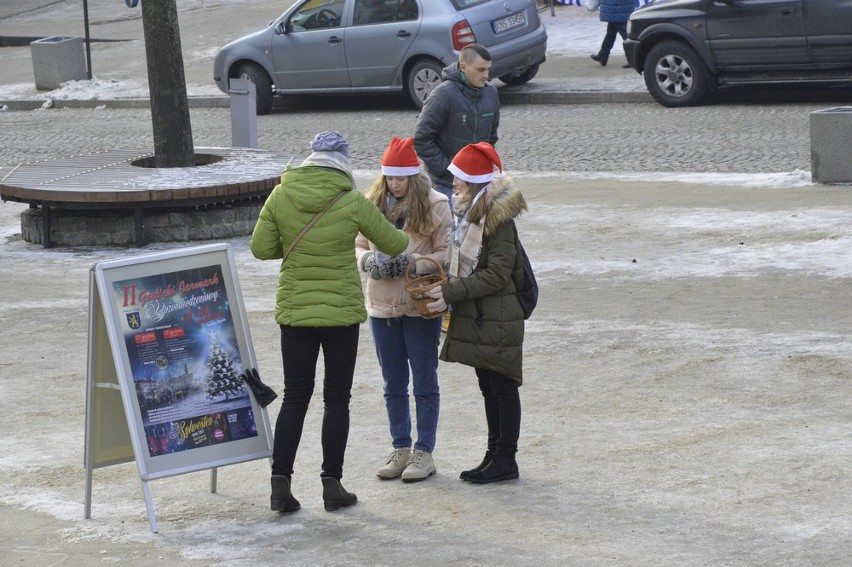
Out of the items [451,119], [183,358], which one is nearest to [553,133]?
[451,119]

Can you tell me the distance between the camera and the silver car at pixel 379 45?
703 inches

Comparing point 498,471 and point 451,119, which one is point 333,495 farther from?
point 451,119

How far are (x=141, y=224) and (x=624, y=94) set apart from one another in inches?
331

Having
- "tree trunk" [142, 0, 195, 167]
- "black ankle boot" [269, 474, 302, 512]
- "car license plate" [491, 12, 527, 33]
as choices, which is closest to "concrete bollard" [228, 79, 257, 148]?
"tree trunk" [142, 0, 195, 167]

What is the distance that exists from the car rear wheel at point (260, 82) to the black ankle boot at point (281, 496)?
13997 millimetres

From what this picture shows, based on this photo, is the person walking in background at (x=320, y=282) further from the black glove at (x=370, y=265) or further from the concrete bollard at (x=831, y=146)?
the concrete bollard at (x=831, y=146)

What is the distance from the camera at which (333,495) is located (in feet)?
18.9

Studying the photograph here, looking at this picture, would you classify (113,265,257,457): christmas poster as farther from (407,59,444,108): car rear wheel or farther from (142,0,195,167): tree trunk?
(407,59,444,108): car rear wheel

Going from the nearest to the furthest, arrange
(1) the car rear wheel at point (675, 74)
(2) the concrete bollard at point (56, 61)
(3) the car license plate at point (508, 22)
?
(1) the car rear wheel at point (675, 74)
(3) the car license plate at point (508, 22)
(2) the concrete bollard at point (56, 61)

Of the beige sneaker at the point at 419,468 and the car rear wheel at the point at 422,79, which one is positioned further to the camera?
the car rear wheel at the point at 422,79

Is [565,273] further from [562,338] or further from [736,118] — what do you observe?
[736,118]

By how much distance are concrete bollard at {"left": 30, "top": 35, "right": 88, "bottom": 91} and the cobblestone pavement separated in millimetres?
1866

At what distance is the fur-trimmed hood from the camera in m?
5.90

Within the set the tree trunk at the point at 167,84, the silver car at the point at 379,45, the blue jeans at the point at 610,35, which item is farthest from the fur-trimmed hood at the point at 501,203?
the blue jeans at the point at 610,35
